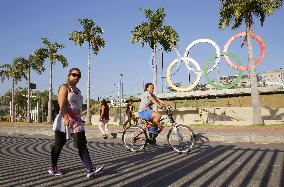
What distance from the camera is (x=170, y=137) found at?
9102 millimetres

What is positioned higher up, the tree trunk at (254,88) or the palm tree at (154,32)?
the palm tree at (154,32)

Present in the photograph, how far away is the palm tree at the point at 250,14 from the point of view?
25.1m

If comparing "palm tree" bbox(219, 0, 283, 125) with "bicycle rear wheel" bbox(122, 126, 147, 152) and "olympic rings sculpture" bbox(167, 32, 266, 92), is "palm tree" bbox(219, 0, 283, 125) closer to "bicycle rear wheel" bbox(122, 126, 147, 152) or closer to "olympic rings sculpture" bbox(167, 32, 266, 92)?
"bicycle rear wheel" bbox(122, 126, 147, 152)

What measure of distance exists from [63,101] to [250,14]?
23719 mm

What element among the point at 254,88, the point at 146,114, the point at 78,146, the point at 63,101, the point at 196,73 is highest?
the point at 196,73

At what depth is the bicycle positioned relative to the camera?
8742 millimetres

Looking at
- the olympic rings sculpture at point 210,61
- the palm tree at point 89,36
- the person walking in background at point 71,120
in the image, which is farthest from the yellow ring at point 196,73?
the person walking in background at point 71,120

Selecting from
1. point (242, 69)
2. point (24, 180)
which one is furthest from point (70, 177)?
point (242, 69)

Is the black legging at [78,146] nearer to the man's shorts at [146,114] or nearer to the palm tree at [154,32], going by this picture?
the man's shorts at [146,114]

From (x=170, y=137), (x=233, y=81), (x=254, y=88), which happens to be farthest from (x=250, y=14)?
(x=233, y=81)

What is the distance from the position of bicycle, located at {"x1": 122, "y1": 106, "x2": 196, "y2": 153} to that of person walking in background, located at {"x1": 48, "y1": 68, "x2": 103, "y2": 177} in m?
3.51

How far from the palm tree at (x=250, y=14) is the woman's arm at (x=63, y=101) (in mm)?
21725

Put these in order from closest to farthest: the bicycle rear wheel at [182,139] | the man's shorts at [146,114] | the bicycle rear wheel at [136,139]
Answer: the bicycle rear wheel at [182,139], the man's shorts at [146,114], the bicycle rear wheel at [136,139]

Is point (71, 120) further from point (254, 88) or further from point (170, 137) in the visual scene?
point (254, 88)
